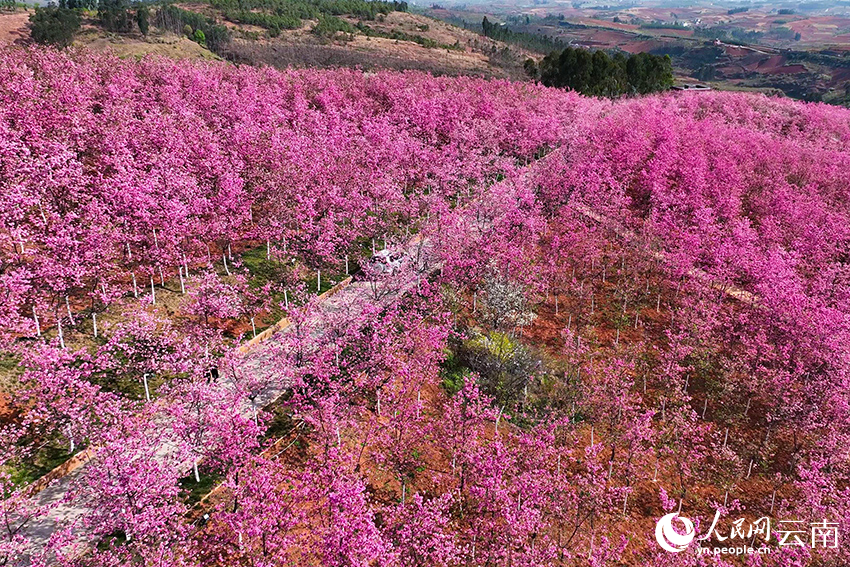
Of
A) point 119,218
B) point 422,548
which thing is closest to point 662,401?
point 422,548

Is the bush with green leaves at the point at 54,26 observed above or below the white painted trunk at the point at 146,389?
above

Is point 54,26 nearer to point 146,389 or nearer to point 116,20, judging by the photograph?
point 116,20

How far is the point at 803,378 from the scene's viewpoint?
896 inches

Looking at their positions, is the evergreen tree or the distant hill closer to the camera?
the distant hill

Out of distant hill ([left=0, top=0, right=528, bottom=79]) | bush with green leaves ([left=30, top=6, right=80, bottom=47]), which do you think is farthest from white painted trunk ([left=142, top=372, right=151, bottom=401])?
bush with green leaves ([left=30, top=6, right=80, bottom=47])

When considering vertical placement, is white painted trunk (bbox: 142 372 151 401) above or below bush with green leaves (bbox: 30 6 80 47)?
below

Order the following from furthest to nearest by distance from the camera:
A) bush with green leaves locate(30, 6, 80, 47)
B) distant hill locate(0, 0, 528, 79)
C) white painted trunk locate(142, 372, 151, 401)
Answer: distant hill locate(0, 0, 528, 79), bush with green leaves locate(30, 6, 80, 47), white painted trunk locate(142, 372, 151, 401)

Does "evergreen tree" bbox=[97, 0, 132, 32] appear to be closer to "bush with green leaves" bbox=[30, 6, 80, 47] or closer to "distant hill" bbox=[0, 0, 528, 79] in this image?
"distant hill" bbox=[0, 0, 528, 79]

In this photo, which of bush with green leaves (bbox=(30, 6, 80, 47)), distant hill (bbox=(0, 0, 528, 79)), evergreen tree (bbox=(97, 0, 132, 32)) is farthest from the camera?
evergreen tree (bbox=(97, 0, 132, 32))

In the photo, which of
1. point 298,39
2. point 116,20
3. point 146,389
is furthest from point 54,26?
point 146,389

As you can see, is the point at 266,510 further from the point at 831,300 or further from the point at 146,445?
the point at 831,300

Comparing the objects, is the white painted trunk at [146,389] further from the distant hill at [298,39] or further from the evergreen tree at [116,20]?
the evergreen tree at [116,20]

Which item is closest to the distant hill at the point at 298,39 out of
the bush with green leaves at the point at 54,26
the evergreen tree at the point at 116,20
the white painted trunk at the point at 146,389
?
the evergreen tree at the point at 116,20

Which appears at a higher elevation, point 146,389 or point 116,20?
point 116,20
